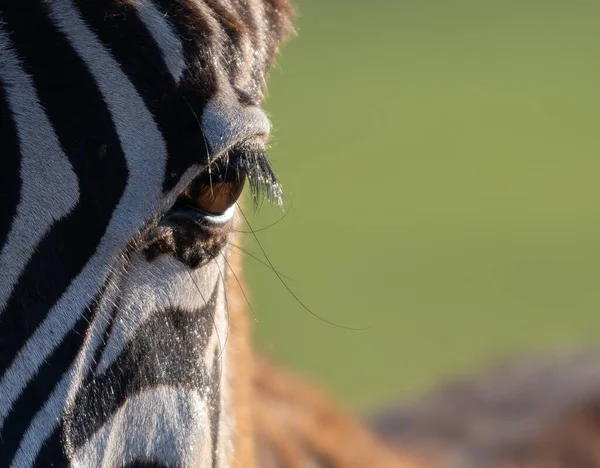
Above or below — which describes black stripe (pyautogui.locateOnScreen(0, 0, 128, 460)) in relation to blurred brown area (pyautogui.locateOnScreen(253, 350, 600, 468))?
above

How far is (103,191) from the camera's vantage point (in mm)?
1629

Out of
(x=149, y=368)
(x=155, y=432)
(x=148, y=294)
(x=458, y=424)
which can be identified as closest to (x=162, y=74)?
(x=148, y=294)

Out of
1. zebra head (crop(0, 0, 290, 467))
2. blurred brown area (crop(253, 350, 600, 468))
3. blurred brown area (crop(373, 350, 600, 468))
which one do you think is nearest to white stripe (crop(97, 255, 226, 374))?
zebra head (crop(0, 0, 290, 467))

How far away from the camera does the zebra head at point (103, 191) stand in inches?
62.7

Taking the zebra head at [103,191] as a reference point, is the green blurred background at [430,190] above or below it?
below

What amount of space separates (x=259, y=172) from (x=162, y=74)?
24cm

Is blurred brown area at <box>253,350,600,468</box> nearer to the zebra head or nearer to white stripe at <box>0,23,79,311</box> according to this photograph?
the zebra head

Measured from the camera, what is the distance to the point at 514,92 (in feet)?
78.1

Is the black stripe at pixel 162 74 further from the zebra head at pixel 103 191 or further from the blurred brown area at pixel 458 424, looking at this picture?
the blurred brown area at pixel 458 424

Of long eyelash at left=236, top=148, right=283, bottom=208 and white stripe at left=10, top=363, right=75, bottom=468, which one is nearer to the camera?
white stripe at left=10, top=363, right=75, bottom=468

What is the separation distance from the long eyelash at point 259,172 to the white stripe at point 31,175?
0.95 feet

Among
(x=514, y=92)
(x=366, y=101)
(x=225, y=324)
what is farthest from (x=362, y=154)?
(x=225, y=324)

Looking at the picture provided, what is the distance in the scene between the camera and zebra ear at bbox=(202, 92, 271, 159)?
165 cm

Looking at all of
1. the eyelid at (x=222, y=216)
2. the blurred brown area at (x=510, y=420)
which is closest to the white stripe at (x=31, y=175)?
the eyelid at (x=222, y=216)
